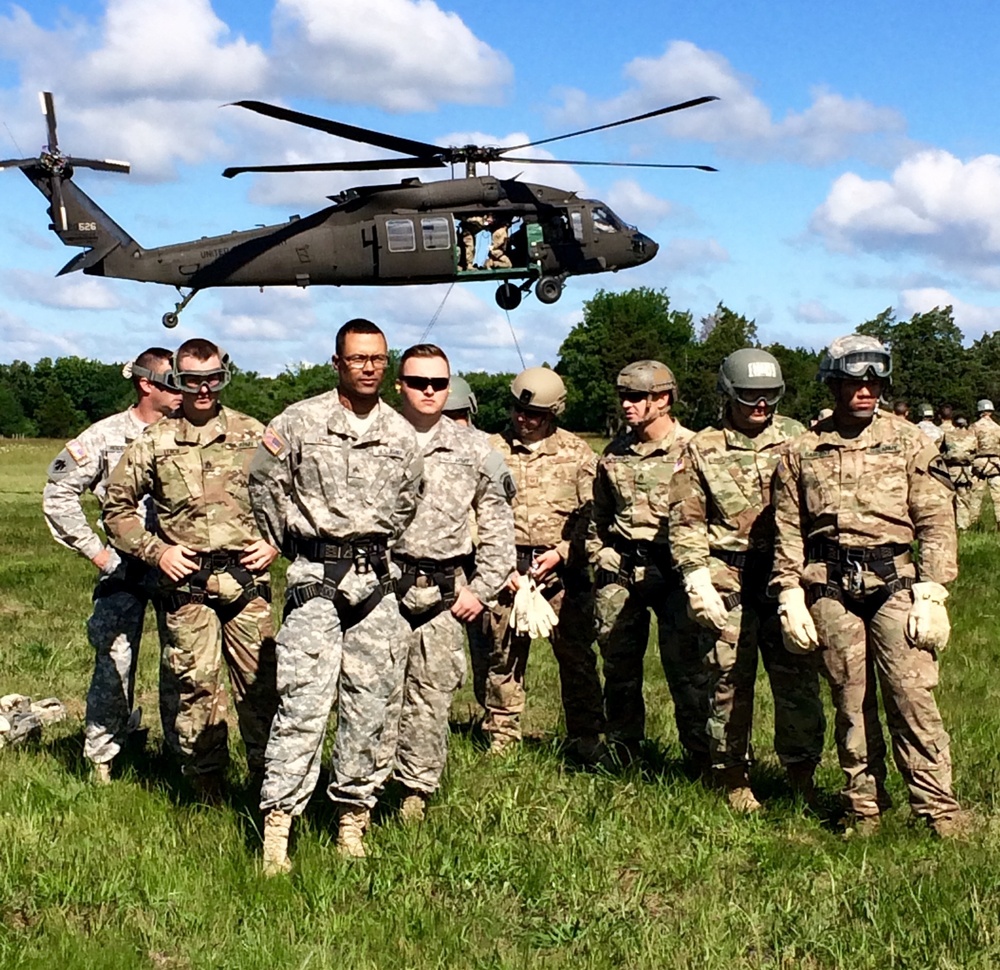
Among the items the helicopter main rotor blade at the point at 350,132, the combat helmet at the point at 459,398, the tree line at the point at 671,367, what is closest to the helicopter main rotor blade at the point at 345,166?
the helicopter main rotor blade at the point at 350,132

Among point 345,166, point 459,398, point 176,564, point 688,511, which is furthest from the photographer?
point 345,166

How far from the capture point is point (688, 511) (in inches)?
275

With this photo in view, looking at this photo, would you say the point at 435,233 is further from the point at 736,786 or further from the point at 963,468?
the point at 736,786

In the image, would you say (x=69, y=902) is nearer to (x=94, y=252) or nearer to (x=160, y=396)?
(x=160, y=396)

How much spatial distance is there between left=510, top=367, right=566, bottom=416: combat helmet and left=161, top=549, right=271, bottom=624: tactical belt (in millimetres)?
2249

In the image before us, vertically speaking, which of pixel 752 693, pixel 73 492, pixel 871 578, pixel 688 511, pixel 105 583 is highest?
pixel 73 492

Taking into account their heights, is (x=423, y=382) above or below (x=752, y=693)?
above

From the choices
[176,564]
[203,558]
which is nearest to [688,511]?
[203,558]

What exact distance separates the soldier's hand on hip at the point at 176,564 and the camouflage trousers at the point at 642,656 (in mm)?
2477

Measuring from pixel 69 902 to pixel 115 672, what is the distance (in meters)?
A: 2.34

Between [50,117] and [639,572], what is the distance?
2131 centimetres

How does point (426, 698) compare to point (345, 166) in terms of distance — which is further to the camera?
point (345, 166)

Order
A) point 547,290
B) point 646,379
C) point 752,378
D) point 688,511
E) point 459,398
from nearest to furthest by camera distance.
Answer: point 752,378, point 688,511, point 646,379, point 459,398, point 547,290

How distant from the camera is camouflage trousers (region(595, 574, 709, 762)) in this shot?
7324 mm
